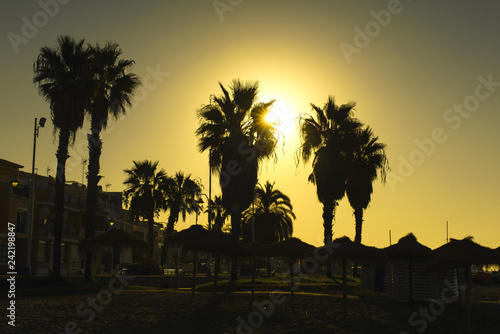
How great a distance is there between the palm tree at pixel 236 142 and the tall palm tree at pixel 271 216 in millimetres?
23426

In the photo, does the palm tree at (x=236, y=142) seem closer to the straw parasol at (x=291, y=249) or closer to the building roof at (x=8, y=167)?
the straw parasol at (x=291, y=249)

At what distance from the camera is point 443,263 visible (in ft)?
55.7

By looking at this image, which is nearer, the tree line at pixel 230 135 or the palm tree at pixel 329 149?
the tree line at pixel 230 135

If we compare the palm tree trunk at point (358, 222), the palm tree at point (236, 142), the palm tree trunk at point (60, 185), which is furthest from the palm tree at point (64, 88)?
the palm tree trunk at point (358, 222)

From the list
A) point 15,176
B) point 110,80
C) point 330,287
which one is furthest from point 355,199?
point 15,176

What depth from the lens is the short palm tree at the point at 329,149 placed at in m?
38.8

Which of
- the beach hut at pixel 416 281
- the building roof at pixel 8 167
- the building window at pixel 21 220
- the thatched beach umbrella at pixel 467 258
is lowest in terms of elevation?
the beach hut at pixel 416 281

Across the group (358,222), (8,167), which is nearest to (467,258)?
(358,222)

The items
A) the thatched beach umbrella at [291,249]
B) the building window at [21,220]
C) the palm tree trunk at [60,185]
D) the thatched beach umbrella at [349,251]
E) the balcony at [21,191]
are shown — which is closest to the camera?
the thatched beach umbrella at [349,251]

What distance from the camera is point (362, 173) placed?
42000 millimetres

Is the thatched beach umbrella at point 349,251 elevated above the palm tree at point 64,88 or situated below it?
below

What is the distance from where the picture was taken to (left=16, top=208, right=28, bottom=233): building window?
4556cm

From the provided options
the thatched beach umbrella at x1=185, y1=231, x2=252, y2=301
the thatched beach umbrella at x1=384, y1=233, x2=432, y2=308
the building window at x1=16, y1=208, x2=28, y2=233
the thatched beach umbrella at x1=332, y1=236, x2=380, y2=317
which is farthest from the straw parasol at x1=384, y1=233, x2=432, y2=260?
the building window at x1=16, y1=208, x2=28, y2=233

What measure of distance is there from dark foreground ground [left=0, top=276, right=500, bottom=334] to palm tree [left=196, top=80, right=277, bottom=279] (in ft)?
36.0
